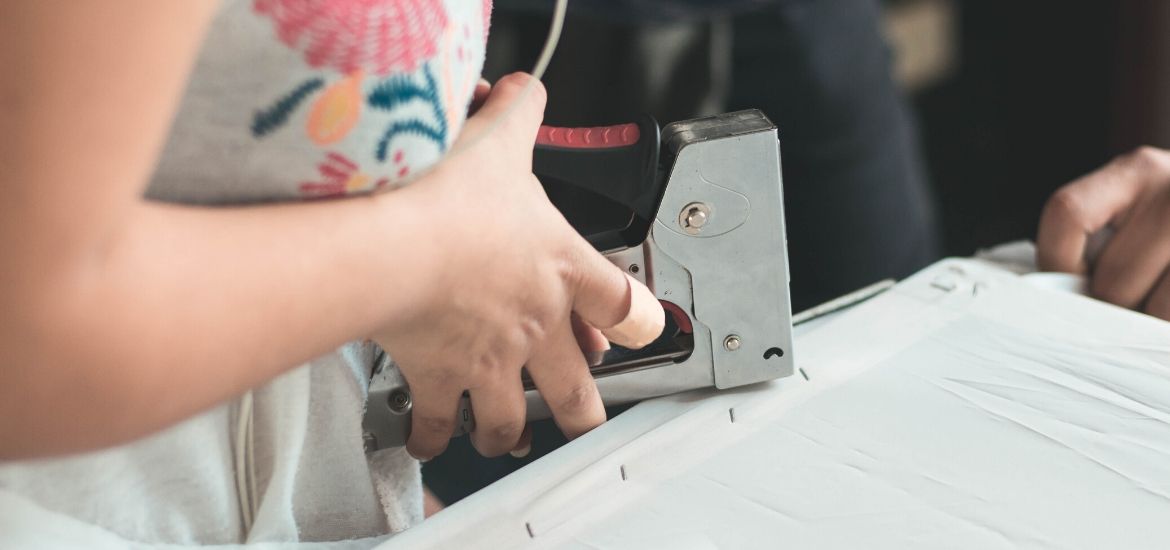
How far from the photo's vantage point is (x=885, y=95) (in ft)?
3.84

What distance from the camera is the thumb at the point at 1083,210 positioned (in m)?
0.74

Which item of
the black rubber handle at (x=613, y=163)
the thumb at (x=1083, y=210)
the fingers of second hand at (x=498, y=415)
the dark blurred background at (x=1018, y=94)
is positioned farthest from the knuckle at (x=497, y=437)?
the dark blurred background at (x=1018, y=94)

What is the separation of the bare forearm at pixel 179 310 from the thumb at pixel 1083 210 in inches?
19.6

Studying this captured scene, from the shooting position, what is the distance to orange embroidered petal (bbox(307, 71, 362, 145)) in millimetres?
413

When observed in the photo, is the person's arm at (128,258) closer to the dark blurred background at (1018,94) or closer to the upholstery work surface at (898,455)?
the upholstery work surface at (898,455)

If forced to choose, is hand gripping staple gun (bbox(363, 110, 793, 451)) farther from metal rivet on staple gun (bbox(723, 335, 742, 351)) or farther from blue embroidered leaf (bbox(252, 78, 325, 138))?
blue embroidered leaf (bbox(252, 78, 325, 138))

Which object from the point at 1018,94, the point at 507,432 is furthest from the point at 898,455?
the point at 1018,94

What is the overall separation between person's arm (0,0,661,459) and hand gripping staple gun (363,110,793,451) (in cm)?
6

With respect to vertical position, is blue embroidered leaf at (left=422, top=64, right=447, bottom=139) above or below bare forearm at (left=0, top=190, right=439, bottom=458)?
above

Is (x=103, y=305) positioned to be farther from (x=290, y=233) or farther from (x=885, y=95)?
(x=885, y=95)

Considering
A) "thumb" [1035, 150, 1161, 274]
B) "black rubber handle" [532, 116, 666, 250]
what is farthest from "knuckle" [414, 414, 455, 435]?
"thumb" [1035, 150, 1161, 274]

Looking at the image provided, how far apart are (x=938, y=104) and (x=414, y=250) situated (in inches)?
82.2

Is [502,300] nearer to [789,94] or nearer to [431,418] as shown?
[431,418]

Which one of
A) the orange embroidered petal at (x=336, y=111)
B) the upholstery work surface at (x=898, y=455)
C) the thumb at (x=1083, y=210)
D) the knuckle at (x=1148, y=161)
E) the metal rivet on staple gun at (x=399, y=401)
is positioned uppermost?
the orange embroidered petal at (x=336, y=111)
